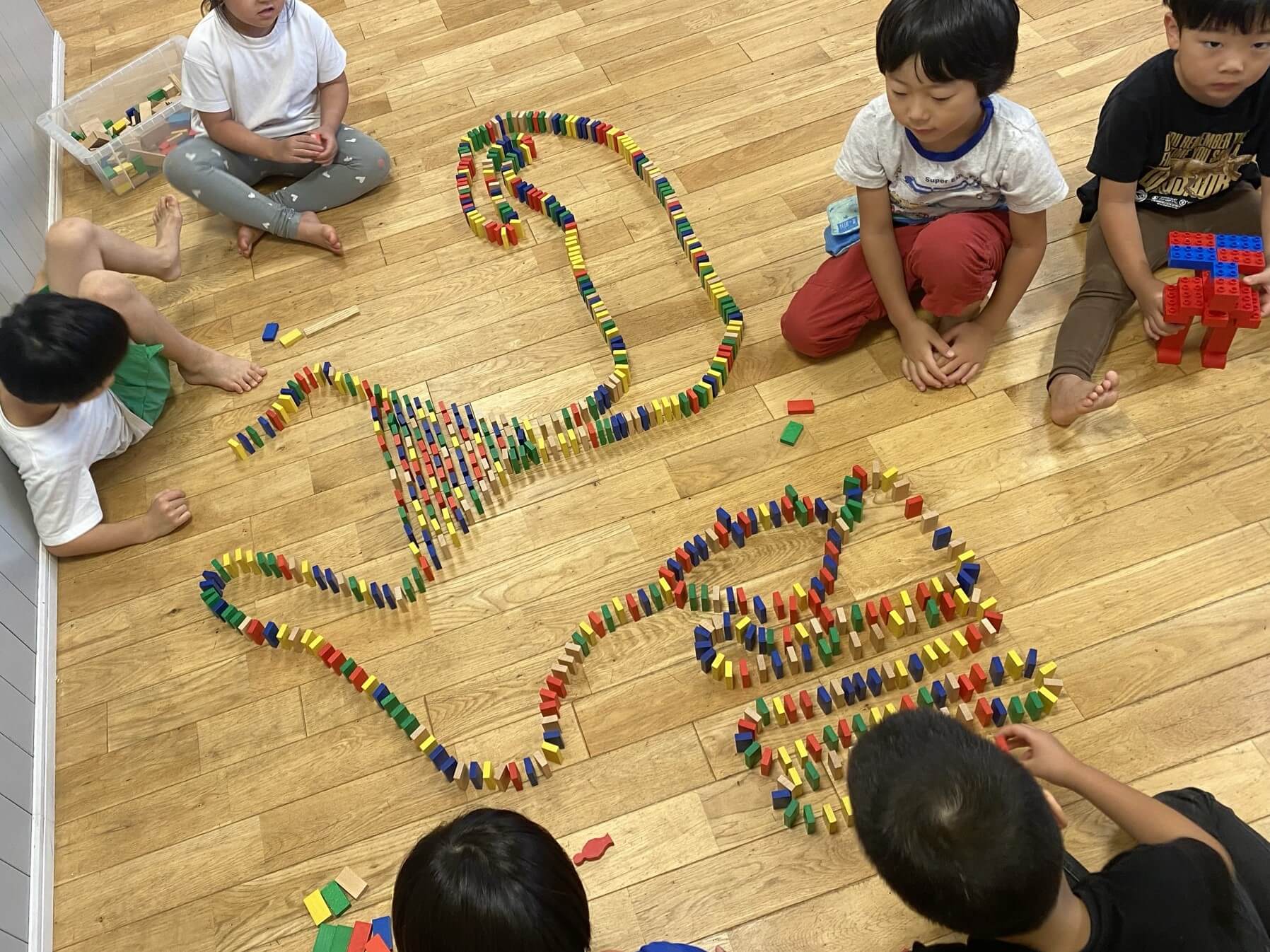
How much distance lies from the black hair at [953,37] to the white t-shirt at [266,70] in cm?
152

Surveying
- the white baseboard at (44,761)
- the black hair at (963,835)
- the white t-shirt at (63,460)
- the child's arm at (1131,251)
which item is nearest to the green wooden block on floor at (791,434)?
the child's arm at (1131,251)

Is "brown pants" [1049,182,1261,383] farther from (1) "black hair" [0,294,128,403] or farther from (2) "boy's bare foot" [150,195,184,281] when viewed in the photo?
(2) "boy's bare foot" [150,195,184,281]

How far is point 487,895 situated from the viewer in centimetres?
107

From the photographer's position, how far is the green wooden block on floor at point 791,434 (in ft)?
6.50

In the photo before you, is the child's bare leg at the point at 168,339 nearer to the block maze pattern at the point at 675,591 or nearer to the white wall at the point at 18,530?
the block maze pattern at the point at 675,591

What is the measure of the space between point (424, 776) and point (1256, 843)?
1.18 meters

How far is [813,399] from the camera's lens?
6.73 ft

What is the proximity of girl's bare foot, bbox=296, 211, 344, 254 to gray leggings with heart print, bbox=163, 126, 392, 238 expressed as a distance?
2cm

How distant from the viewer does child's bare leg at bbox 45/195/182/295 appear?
2.25 meters

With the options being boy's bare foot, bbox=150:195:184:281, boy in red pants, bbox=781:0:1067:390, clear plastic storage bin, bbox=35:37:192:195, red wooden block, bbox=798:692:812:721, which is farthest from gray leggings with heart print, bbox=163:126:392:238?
red wooden block, bbox=798:692:812:721

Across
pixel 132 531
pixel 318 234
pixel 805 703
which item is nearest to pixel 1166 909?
pixel 805 703

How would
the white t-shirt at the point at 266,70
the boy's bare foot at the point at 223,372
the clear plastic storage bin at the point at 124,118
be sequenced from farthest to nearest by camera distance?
1. the clear plastic storage bin at the point at 124,118
2. the white t-shirt at the point at 266,70
3. the boy's bare foot at the point at 223,372

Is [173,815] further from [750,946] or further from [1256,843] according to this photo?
[1256,843]

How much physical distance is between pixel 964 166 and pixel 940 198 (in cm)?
10
